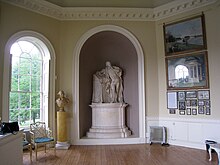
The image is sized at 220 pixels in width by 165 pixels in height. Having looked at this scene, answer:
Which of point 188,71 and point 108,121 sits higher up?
point 188,71

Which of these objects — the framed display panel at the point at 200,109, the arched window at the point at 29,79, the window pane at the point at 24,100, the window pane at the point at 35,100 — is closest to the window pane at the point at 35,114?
the arched window at the point at 29,79

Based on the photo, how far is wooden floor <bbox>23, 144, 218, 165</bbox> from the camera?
465cm

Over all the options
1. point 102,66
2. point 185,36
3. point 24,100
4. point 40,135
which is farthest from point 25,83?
point 185,36

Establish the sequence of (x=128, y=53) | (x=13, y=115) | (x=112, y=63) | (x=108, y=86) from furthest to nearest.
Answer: (x=112, y=63) → (x=128, y=53) → (x=108, y=86) → (x=13, y=115)

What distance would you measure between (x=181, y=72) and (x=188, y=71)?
211mm

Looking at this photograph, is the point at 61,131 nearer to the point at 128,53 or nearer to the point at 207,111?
the point at 128,53

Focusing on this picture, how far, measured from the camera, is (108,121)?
22.1 feet

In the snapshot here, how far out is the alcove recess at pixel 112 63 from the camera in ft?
22.7

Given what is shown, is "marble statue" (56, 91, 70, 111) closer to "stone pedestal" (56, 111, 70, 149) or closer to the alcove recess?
"stone pedestal" (56, 111, 70, 149)

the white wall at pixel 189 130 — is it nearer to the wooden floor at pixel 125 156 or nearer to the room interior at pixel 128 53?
the room interior at pixel 128 53

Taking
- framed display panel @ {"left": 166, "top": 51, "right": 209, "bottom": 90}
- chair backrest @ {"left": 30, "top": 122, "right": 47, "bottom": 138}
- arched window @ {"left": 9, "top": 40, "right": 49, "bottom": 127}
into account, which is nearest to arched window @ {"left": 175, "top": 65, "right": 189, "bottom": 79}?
framed display panel @ {"left": 166, "top": 51, "right": 209, "bottom": 90}

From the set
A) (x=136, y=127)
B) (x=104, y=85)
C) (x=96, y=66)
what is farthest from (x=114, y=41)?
(x=136, y=127)

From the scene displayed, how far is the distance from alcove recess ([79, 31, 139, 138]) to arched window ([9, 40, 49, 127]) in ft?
3.99

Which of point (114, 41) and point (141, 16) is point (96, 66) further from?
point (141, 16)
